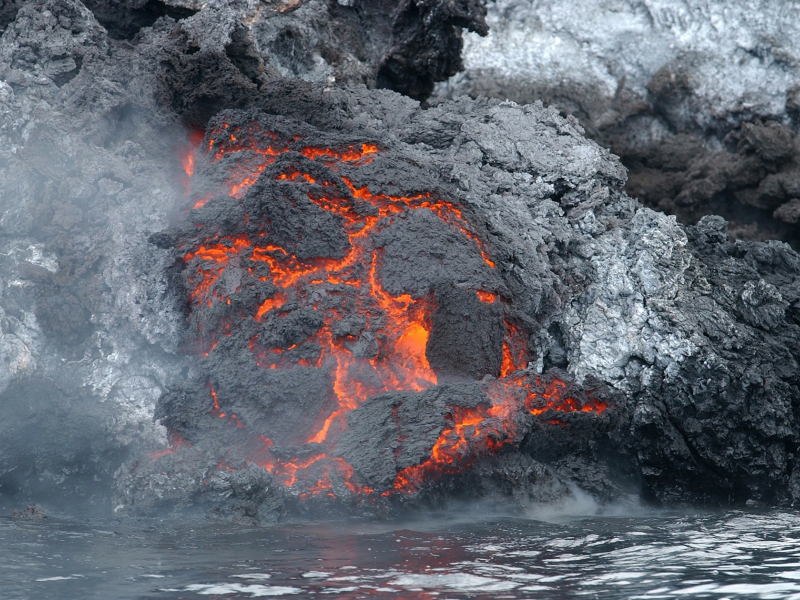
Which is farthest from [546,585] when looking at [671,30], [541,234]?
[671,30]

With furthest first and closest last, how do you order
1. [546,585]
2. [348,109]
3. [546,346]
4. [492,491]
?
[348,109] → [546,346] → [492,491] → [546,585]

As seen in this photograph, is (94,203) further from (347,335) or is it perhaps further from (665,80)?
(665,80)

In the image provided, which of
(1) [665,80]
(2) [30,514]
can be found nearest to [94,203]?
(2) [30,514]

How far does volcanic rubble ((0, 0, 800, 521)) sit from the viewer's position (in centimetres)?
842

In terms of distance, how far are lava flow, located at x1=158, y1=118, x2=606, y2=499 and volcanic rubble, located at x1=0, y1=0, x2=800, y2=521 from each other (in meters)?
0.02

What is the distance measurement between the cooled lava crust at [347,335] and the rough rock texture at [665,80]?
5.18 m

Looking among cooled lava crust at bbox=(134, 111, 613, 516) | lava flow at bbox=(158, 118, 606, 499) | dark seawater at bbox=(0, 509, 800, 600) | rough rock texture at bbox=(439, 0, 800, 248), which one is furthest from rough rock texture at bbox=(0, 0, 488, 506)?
rough rock texture at bbox=(439, 0, 800, 248)

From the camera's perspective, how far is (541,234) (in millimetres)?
10078

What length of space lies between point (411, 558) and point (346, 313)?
119 inches

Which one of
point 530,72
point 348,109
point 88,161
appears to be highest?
point 530,72

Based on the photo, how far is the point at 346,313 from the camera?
8.91 metres

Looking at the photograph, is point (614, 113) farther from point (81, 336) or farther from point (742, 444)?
point (81, 336)

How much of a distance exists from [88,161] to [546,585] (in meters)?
6.99

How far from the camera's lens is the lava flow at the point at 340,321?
828 centimetres
